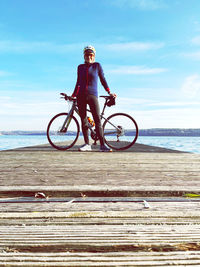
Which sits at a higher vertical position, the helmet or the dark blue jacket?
the helmet

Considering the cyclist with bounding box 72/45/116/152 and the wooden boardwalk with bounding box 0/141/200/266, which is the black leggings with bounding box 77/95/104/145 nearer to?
the cyclist with bounding box 72/45/116/152

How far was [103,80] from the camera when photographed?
21.0 ft

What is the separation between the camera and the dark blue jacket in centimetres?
627

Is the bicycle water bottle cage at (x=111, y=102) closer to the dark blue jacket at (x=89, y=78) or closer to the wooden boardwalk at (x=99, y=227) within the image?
the dark blue jacket at (x=89, y=78)

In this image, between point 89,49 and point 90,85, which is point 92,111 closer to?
point 90,85

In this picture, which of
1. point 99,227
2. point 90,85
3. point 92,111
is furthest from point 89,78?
point 99,227

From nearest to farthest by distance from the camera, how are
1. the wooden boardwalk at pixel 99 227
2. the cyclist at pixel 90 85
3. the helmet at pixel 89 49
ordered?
the wooden boardwalk at pixel 99 227 < the helmet at pixel 89 49 < the cyclist at pixel 90 85

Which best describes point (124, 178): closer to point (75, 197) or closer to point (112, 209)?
point (75, 197)

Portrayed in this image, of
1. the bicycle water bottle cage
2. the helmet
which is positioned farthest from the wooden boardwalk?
the helmet

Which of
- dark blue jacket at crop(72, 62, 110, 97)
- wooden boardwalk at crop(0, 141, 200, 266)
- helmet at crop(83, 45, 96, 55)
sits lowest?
wooden boardwalk at crop(0, 141, 200, 266)

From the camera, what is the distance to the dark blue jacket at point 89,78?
627 cm

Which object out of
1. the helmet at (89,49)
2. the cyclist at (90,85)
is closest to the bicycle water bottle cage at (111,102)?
the cyclist at (90,85)

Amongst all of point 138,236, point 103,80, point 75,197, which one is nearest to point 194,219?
point 138,236

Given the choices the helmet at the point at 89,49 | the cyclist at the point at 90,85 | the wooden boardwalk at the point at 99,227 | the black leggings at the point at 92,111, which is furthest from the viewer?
the black leggings at the point at 92,111
